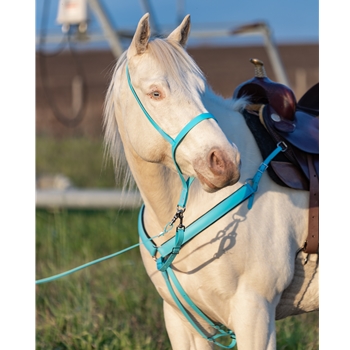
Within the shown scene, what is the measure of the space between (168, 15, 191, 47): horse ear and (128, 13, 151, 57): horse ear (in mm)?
146

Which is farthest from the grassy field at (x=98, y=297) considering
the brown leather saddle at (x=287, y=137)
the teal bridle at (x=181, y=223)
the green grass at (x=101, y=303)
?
the brown leather saddle at (x=287, y=137)

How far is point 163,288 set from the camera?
2502 millimetres

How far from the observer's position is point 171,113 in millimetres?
2061

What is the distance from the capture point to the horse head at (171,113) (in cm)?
194

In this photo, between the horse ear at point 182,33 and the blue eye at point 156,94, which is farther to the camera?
the horse ear at point 182,33

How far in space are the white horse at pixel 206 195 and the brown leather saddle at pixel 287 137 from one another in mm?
43

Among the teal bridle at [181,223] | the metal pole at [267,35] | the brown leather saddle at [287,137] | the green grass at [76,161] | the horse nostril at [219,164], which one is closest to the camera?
the horse nostril at [219,164]

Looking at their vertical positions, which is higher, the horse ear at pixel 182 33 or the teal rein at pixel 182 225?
the horse ear at pixel 182 33

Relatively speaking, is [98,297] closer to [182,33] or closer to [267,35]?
[182,33]

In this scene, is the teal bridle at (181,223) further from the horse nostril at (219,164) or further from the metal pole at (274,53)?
the metal pole at (274,53)

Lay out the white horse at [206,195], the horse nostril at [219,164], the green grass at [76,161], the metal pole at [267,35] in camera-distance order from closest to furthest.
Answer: the horse nostril at [219,164] → the white horse at [206,195] → the metal pole at [267,35] → the green grass at [76,161]
